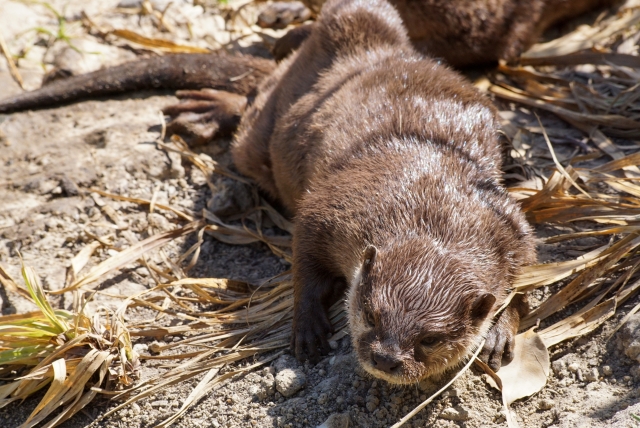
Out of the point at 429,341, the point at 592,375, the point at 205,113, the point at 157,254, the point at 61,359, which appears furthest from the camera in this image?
the point at 205,113

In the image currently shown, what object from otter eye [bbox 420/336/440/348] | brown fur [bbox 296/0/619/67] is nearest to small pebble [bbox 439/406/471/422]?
otter eye [bbox 420/336/440/348]

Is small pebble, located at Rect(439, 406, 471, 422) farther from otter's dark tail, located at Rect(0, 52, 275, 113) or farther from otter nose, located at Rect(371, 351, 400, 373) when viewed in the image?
otter's dark tail, located at Rect(0, 52, 275, 113)

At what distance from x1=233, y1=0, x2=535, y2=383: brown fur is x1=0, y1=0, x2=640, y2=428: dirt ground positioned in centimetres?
18

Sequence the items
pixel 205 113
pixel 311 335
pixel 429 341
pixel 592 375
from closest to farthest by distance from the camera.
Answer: pixel 429 341
pixel 592 375
pixel 311 335
pixel 205 113

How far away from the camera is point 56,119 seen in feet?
14.1

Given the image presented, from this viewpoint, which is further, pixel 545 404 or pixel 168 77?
pixel 168 77

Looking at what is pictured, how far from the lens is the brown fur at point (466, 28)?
452cm

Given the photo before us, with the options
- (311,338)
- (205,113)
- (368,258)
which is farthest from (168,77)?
(368,258)

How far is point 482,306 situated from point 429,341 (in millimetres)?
233

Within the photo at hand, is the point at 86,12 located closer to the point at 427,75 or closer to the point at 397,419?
the point at 427,75

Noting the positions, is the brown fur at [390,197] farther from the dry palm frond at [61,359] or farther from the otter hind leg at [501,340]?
the dry palm frond at [61,359]

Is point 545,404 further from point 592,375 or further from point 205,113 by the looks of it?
point 205,113

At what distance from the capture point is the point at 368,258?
8.64ft

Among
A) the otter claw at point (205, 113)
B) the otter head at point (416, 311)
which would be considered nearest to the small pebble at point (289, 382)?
the otter head at point (416, 311)
